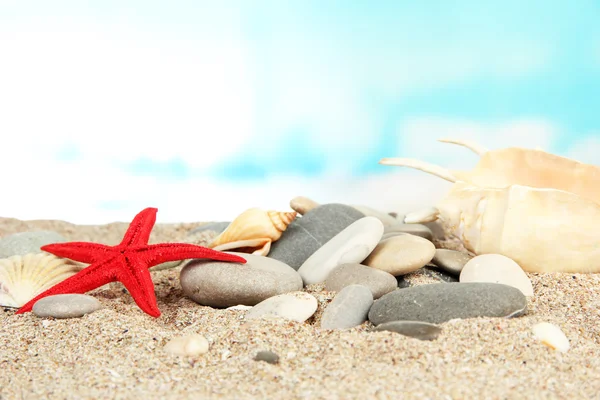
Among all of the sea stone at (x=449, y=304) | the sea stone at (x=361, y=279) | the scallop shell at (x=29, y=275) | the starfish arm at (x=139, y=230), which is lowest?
the scallop shell at (x=29, y=275)

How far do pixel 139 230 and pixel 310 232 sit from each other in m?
1.28

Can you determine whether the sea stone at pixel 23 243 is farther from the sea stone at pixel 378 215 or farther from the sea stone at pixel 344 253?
the sea stone at pixel 378 215

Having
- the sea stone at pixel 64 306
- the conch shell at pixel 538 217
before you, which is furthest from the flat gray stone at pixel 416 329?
the sea stone at pixel 64 306

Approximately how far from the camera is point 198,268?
10.4ft

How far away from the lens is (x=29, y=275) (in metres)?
3.29

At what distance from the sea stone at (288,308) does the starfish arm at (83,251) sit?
1.03 meters

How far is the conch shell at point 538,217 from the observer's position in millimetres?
3336

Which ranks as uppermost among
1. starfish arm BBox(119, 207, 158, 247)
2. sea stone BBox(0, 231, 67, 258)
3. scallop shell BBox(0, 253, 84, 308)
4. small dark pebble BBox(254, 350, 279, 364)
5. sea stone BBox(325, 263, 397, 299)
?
starfish arm BBox(119, 207, 158, 247)

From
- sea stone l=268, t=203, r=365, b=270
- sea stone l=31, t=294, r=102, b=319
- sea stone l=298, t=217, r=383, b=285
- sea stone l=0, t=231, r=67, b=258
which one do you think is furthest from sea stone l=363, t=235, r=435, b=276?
sea stone l=0, t=231, r=67, b=258

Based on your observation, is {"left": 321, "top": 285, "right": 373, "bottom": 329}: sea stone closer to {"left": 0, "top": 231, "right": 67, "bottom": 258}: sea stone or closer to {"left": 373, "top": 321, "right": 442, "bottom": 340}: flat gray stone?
{"left": 373, "top": 321, "right": 442, "bottom": 340}: flat gray stone

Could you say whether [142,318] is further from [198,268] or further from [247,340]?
[247,340]

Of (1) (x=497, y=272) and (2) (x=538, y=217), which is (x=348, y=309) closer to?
(1) (x=497, y=272)

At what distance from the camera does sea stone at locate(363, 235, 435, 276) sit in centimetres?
331

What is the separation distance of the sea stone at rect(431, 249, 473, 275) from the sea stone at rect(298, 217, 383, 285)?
18.1 inches
